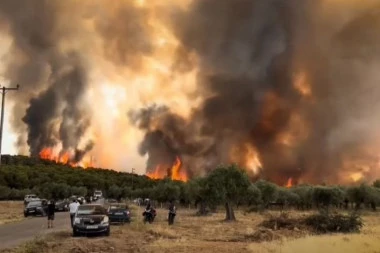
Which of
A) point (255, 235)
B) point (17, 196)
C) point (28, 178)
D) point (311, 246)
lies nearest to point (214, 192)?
point (255, 235)

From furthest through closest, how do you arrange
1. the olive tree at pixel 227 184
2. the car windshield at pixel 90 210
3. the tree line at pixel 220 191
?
1. the tree line at pixel 220 191
2. the olive tree at pixel 227 184
3. the car windshield at pixel 90 210

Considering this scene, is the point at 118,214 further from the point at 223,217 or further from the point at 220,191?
the point at 223,217

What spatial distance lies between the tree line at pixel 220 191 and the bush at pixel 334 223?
19.3 metres

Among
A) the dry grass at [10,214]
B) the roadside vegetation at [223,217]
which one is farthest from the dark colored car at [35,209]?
the roadside vegetation at [223,217]

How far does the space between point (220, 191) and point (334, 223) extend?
90.1 ft

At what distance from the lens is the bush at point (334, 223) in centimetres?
4016

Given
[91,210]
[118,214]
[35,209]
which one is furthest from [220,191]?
[91,210]

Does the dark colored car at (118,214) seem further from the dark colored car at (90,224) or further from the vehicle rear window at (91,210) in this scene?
the dark colored car at (90,224)

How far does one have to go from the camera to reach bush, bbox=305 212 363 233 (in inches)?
1581

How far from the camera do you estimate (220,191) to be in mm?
67375

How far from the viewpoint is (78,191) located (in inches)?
6339

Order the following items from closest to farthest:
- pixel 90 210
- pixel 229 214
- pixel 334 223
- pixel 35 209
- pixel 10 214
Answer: pixel 90 210 → pixel 334 223 → pixel 229 214 → pixel 35 209 → pixel 10 214

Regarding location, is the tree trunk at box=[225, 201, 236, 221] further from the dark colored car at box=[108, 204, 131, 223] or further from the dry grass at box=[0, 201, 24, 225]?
the dry grass at box=[0, 201, 24, 225]

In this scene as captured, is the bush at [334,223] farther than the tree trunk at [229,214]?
No
